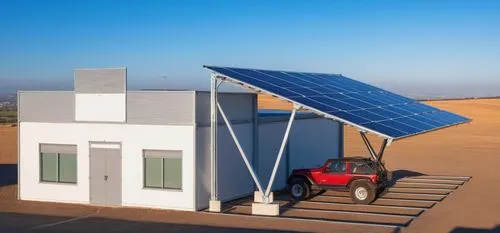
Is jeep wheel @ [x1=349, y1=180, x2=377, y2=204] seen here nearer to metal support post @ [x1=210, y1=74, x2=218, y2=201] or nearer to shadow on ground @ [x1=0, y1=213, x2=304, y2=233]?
metal support post @ [x1=210, y1=74, x2=218, y2=201]

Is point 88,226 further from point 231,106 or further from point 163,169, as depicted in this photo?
point 231,106

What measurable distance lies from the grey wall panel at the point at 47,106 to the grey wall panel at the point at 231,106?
4808 mm

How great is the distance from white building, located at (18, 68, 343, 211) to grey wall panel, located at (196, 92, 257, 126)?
0.11 feet

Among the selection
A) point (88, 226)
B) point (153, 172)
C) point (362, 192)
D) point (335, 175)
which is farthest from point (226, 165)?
point (88, 226)

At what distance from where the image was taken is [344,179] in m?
24.1

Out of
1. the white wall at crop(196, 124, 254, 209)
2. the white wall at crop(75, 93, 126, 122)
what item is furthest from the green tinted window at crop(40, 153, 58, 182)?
the white wall at crop(196, 124, 254, 209)

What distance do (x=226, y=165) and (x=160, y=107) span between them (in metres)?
3.09

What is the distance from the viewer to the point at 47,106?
82.7 ft

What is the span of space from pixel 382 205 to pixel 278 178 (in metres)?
5.46

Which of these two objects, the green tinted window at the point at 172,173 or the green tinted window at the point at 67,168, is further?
the green tinted window at the point at 67,168

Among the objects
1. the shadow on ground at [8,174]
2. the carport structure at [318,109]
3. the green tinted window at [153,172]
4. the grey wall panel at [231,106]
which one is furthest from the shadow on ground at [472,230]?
the shadow on ground at [8,174]

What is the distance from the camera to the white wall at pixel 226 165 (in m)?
23.1

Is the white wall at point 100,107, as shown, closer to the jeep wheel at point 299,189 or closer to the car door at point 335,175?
the jeep wheel at point 299,189

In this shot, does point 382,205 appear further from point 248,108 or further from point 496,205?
point 248,108
